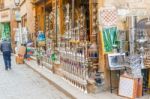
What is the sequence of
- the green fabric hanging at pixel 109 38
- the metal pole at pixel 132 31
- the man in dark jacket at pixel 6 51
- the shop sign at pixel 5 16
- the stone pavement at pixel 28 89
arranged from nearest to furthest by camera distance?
the metal pole at pixel 132 31, the green fabric hanging at pixel 109 38, the stone pavement at pixel 28 89, the man in dark jacket at pixel 6 51, the shop sign at pixel 5 16

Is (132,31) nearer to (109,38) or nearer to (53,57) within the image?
(109,38)

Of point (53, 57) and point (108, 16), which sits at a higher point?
point (108, 16)

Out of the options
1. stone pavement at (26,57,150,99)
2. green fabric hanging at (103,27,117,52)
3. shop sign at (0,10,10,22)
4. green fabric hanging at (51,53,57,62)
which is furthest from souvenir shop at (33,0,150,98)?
shop sign at (0,10,10,22)

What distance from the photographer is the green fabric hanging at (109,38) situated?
34.1ft

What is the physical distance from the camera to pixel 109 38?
10.4 m

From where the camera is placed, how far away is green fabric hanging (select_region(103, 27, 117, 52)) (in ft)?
34.1

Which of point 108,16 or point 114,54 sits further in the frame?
point 108,16

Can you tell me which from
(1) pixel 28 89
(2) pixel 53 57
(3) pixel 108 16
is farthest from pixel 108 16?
(2) pixel 53 57

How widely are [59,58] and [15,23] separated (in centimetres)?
2438

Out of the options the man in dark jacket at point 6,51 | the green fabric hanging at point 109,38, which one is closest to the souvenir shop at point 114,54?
the green fabric hanging at point 109,38

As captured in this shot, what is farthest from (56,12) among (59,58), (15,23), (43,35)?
(15,23)

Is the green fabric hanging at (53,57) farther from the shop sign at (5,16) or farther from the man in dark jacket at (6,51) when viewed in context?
the shop sign at (5,16)

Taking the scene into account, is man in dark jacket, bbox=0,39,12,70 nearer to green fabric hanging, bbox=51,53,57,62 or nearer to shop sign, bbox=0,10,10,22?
green fabric hanging, bbox=51,53,57,62

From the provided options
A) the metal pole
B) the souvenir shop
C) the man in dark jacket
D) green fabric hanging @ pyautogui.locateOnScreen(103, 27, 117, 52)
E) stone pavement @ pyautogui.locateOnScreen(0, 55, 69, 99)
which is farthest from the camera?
the man in dark jacket
